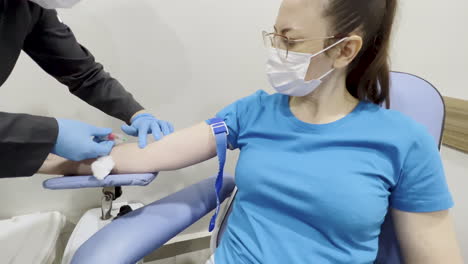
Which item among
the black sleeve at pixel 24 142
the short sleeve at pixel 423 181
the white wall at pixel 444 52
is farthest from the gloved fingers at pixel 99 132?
the white wall at pixel 444 52

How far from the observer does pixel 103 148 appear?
89 centimetres

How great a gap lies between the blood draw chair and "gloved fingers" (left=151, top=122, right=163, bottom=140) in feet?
0.50

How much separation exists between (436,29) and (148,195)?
1.48m

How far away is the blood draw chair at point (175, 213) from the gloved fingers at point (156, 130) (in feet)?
0.50

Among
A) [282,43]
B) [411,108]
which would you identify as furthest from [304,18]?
[411,108]

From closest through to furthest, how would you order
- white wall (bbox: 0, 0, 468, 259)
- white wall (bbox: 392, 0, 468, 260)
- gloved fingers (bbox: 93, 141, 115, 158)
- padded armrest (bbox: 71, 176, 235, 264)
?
padded armrest (bbox: 71, 176, 235, 264)
gloved fingers (bbox: 93, 141, 115, 158)
white wall (bbox: 0, 0, 468, 259)
white wall (bbox: 392, 0, 468, 260)

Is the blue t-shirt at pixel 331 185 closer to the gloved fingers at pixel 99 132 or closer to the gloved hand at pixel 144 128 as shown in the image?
the gloved hand at pixel 144 128

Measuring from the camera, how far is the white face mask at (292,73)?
0.80m

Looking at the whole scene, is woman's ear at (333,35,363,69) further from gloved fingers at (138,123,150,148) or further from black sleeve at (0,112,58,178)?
black sleeve at (0,112,58,178)

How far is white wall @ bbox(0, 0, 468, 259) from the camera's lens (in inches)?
44.3

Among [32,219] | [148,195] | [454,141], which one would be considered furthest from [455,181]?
[32,219]

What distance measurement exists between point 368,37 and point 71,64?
0.83 meters

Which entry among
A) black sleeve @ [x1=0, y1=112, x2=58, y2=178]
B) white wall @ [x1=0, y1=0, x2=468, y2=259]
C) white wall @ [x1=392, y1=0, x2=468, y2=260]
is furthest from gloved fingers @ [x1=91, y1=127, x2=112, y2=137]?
white wall @ [x1=392, y1=0, x2=468, y2=260]

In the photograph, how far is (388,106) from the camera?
931 millimetres
